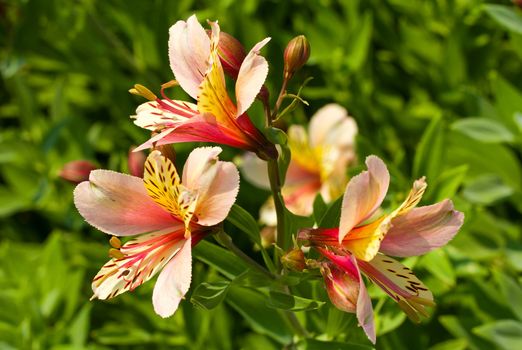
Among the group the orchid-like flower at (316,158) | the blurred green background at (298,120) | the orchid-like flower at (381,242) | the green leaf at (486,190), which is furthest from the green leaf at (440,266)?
the orchid-like flower at (381,242)

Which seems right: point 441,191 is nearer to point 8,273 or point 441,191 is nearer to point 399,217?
point 399,217

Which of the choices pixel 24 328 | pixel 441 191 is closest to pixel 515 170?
pixel 441 191

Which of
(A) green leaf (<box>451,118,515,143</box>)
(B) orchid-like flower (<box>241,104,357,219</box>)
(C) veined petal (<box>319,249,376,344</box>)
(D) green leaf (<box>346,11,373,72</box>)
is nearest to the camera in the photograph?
(C) veined petal (<box>319,249,376,344</box>)

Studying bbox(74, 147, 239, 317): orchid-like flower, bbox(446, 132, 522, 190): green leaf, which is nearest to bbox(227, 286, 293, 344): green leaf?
bbox(74, 147, 239, 317): orchid-like flower

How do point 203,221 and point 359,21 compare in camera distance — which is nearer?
point 203,221

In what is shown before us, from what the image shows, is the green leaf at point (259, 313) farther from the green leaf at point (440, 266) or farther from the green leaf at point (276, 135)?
the green leaf at point (276, 135)

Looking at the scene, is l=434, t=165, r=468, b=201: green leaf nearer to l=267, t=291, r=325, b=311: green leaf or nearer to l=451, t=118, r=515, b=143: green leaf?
l=451, t=118, r=515, b=143: green leaf

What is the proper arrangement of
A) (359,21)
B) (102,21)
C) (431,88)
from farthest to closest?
(102,21) < (431,88) < (359,21)
